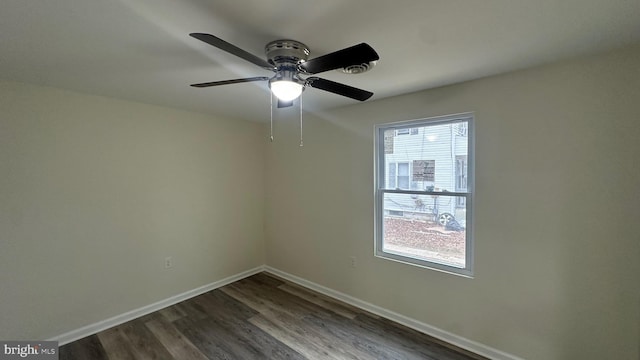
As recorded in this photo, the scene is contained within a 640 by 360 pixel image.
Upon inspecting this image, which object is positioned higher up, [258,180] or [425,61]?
[425,61]

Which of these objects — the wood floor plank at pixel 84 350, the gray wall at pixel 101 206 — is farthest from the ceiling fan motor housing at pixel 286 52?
the wood floor plank at pixel 84 350

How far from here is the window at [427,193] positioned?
233 cm

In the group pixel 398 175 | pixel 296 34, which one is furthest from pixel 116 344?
pixel 398 175

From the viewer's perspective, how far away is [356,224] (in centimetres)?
300

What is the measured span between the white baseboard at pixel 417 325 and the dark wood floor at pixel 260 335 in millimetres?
68

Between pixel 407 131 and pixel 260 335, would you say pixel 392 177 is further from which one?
pixel 260 335

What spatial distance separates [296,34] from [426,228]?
2.09 meters

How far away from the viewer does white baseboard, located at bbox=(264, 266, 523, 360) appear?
217 cm

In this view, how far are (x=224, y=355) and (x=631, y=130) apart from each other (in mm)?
3433

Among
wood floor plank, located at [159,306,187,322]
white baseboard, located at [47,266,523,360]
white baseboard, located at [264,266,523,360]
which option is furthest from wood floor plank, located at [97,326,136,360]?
white baseboard, located at [264,266,523,360]

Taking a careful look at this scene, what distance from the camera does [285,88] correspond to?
1493 mm

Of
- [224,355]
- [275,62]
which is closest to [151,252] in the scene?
[224,355]

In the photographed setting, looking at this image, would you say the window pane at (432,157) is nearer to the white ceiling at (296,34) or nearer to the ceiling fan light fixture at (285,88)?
the white ceiling at (296,34)

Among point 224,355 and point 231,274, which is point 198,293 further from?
point 224,355
